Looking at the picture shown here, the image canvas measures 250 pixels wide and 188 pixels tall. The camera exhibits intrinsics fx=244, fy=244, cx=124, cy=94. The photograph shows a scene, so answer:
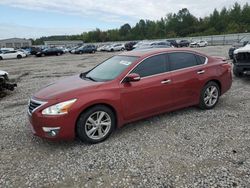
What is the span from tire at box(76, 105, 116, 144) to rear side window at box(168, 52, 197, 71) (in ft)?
5.98

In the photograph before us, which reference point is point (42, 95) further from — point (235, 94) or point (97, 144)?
point (235, 94)

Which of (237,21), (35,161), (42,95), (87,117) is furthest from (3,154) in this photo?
(237,21)

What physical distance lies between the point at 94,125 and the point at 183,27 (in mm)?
104650

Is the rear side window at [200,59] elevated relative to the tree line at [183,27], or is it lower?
lower

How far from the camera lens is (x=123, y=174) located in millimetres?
3453

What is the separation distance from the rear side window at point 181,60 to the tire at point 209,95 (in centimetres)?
66

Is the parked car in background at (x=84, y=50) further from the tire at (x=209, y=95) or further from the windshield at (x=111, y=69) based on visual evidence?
the tire at (x=209, y=95)

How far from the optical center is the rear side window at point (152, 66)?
4.87m

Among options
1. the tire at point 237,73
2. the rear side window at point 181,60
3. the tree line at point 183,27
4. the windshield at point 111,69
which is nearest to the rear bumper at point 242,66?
the tire at point 237,73

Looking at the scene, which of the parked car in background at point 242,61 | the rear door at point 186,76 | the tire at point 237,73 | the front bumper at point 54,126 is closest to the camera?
the front bumper at point 54,126

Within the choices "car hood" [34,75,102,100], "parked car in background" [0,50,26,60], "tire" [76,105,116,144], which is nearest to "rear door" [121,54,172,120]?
"tire" [76,105,116,144]

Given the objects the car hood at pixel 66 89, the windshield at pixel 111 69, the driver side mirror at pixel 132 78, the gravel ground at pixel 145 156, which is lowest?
the gravel ground at pixel 145 156

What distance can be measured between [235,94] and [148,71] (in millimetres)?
Answer: 3670

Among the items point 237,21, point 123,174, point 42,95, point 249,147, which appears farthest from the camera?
point 237,21
